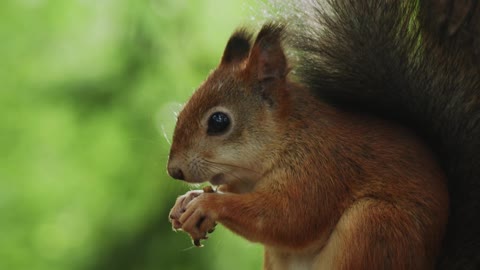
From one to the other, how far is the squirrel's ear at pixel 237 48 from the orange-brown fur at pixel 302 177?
63mm

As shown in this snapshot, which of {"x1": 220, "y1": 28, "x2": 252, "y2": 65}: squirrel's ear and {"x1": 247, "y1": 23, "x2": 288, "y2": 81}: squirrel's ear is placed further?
{"x1": 220, "y1": 28, "x2": 252, "y2": 65}: squirrel's ear

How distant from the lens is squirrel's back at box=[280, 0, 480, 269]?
1764 mm

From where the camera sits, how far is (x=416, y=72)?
73.2 inches

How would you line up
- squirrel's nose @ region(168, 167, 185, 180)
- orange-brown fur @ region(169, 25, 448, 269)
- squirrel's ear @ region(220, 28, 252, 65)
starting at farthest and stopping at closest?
squirrel's ear @ region(220, 28, 252, 65), squirrel's nose @ region(168, 167, 185, 180), orange-brown fur @ region(169, 25, 448, 269)

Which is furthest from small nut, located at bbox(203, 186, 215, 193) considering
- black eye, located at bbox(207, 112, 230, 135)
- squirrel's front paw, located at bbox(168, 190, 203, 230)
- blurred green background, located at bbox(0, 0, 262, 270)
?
blurred green background, located at bbox(0, 0, 262, 270)

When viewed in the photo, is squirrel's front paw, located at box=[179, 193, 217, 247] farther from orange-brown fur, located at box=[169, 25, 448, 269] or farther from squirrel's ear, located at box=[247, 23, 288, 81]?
squirrel's ear, located at box=[247, 23, 288, 81]

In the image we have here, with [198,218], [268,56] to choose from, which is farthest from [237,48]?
[198,218]

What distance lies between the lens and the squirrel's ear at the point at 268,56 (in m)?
1.84

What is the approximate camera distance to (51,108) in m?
3.77

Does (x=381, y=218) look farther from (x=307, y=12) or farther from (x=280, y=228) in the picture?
(x=307, y=12)

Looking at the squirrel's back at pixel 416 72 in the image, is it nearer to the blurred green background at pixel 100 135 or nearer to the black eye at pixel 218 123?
the black eye at pixel 218 123

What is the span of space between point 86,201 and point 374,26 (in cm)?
219

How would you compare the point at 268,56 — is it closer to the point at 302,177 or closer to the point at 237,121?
the point at 237,121

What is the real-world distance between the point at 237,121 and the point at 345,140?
0.25 m
